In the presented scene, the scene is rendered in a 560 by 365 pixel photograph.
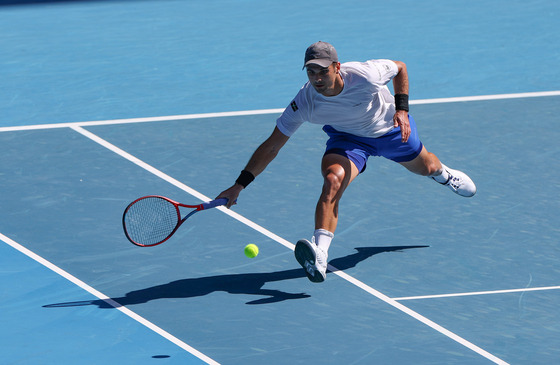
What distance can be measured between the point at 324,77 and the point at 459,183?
6.90 feet

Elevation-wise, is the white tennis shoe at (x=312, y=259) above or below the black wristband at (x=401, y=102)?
below

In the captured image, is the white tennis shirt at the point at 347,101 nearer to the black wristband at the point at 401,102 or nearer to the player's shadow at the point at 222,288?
the black wristband at the point at 401,102

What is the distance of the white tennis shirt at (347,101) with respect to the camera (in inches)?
353

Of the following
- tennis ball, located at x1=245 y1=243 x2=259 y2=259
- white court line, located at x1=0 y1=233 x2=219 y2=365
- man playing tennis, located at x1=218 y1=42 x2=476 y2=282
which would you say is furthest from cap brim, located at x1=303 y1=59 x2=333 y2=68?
white court line, located at x1=0 y1=233 x2=219 y2=365

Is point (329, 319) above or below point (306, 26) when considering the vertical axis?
below

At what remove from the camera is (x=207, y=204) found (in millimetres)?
8719

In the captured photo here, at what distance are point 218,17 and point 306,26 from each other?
1.49 meters

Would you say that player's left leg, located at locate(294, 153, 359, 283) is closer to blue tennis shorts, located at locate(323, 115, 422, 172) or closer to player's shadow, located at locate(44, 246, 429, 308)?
blue tennis shorts, located at locate(323, 115, 422, 172)

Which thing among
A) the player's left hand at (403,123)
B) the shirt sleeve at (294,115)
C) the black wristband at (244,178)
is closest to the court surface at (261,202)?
the black wristband at (244,178)

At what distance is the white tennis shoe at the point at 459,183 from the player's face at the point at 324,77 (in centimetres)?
179

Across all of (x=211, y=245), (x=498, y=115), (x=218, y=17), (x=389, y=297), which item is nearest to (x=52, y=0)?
(x=218, y=17)

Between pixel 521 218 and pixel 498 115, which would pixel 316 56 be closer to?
pixel 521 218

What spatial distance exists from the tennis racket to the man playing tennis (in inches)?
18.4

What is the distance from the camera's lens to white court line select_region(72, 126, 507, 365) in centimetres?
791
